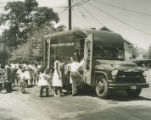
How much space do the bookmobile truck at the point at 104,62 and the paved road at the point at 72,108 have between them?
2.34ft

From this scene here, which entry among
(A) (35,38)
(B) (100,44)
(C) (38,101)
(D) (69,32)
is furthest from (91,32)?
(A) (35,38)

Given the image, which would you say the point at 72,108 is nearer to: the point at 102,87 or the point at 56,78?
the point at 102,87

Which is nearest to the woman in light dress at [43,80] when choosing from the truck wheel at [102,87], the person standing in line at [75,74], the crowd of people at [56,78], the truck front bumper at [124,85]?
the crowd of people at [56,78]

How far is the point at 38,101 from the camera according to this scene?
43.6ft

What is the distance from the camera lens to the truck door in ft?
47.6

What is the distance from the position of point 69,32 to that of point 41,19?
44.1m

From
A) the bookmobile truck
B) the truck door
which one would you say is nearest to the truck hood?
the bookmobile truck

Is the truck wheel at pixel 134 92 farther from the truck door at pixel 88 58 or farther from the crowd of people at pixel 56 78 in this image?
the crowd of people at pixel 56 78

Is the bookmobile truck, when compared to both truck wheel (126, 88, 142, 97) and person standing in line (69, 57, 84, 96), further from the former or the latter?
person standing in line (69, 57, 84, 96)

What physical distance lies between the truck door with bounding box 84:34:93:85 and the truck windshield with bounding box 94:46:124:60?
0.33 m

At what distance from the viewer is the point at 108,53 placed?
15211 mm

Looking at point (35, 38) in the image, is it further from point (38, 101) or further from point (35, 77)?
point (38, 101)

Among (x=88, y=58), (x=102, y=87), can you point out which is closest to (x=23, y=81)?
(x=88, y=58)

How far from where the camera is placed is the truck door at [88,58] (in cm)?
1451
